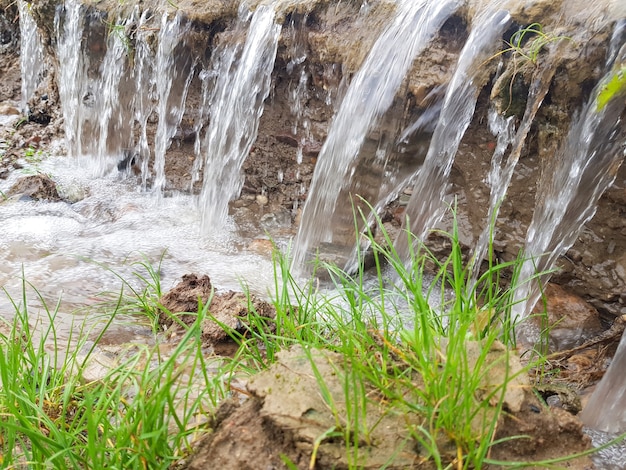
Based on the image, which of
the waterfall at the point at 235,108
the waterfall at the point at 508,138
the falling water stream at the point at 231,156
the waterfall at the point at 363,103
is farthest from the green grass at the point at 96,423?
the waterfall at the point at 235,108

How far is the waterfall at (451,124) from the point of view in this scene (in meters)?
2.96

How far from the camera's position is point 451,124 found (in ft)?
10.2

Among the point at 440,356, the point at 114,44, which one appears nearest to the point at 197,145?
the point at 114,44

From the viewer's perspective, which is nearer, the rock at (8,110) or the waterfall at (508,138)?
the waterfall at (508,138)

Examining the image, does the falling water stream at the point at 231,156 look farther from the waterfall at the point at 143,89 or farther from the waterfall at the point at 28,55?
the waterfall at the point at 28,55

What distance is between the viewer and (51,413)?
1690mm

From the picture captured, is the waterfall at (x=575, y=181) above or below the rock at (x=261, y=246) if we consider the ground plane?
above

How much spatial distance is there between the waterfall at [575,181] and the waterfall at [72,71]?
15.9ft

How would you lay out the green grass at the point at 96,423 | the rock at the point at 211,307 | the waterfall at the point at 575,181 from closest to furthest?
the green grass at the point at 96,423 → the rock at the point at 211,307 → the waterfall at the point at 575,181

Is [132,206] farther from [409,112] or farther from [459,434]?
[459,434]

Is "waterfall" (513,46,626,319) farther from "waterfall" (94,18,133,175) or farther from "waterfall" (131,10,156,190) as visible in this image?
"waterfall" (94,18,133,175)

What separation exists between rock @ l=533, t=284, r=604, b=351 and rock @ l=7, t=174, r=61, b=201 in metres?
4.09

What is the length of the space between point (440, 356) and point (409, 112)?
215 centimetres

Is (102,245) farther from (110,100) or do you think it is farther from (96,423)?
(96,423)
